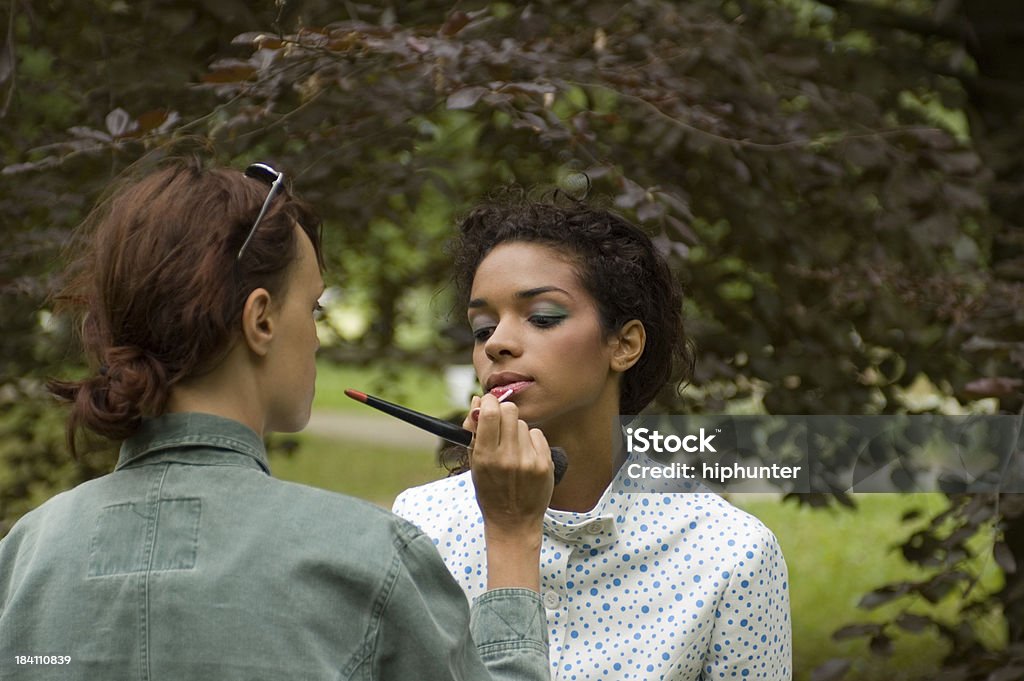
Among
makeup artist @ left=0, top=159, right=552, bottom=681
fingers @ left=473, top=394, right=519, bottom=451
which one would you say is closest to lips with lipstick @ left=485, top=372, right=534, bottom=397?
fingers @ left=473, top=394, right=519, bottom=451

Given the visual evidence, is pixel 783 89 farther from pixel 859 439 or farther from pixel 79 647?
pixel 79 647

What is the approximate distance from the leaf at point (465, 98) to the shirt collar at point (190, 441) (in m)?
1.52

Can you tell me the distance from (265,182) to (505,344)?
2.32ft

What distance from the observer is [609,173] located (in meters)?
2.93

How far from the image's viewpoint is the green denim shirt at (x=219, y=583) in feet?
4.17

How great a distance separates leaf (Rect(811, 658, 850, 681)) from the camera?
3.28m

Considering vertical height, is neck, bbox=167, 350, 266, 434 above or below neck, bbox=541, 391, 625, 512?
above

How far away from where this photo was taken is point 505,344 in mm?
2088

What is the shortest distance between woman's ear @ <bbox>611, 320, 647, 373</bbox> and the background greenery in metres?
0.60

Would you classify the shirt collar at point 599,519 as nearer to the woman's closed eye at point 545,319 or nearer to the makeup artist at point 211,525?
the woman's closed eye at point 545,319

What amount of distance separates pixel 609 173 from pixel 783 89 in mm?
1104

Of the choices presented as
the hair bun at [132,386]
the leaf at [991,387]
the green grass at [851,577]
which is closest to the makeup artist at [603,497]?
the hair bun at [132,386]

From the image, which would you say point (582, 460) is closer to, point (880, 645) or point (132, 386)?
point (132, 386)

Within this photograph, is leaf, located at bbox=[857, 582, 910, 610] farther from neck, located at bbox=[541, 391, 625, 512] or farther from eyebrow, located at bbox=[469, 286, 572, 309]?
eyebrow, located at bbox=[469, 286, 572, 309]
